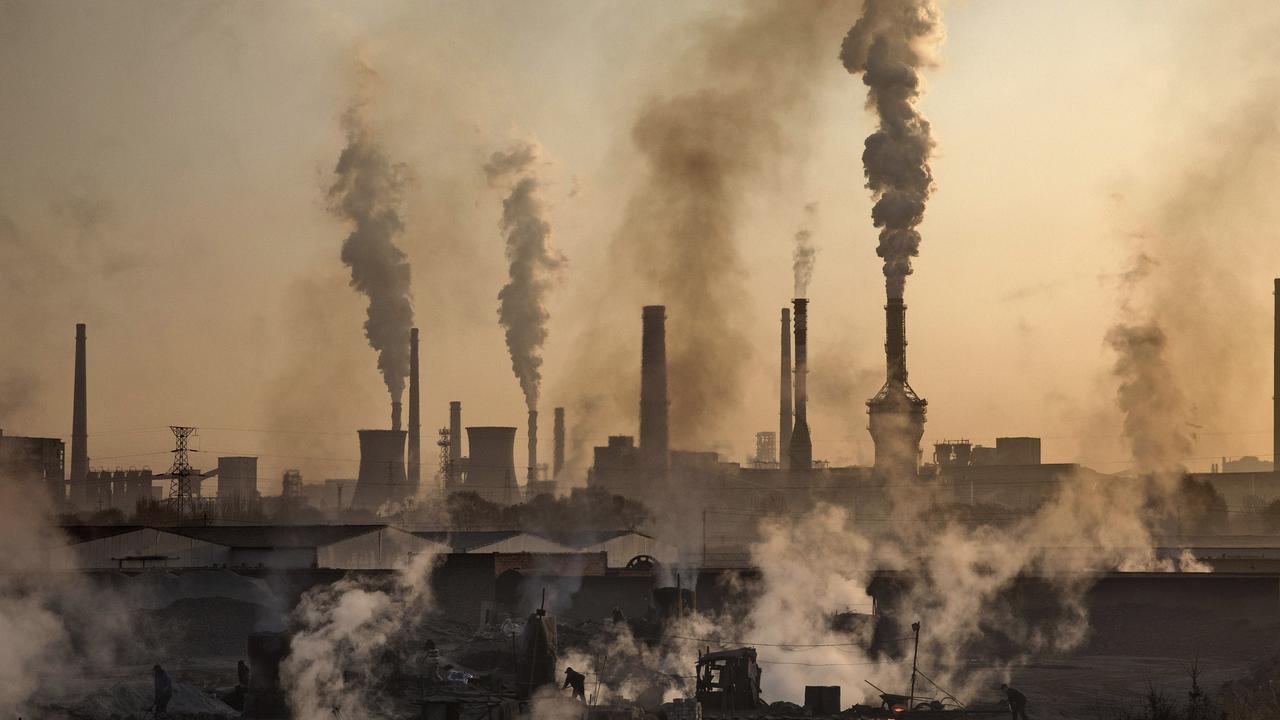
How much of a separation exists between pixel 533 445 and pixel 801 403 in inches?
853

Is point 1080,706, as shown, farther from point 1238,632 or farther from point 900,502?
point 900,502

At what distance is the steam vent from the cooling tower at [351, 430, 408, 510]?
3178 cm

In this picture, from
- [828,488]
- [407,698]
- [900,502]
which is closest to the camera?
[407,698]

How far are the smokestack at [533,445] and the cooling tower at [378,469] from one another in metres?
10.2

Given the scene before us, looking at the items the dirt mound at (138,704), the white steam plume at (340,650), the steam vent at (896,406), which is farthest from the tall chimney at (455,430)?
the dirt mound at (138,704)

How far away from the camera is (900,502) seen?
89.1 m

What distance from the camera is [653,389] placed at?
95188 millimetres

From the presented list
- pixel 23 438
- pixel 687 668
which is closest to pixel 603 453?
pixel 23 438

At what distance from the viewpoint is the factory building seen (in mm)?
74306

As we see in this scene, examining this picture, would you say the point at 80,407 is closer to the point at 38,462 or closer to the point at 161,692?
the point at 38,462

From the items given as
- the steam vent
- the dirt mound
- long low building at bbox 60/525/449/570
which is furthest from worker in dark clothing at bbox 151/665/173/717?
the steam vent

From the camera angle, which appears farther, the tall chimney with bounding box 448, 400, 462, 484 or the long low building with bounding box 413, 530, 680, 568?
the tall chimney with bounding box 448, 400, 462, 484

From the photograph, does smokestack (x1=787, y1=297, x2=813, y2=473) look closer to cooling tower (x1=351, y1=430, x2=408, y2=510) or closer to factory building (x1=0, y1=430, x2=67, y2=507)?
cooling tower (x1=351, y1=430, x2=408, y2=510)

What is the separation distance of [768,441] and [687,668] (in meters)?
124
